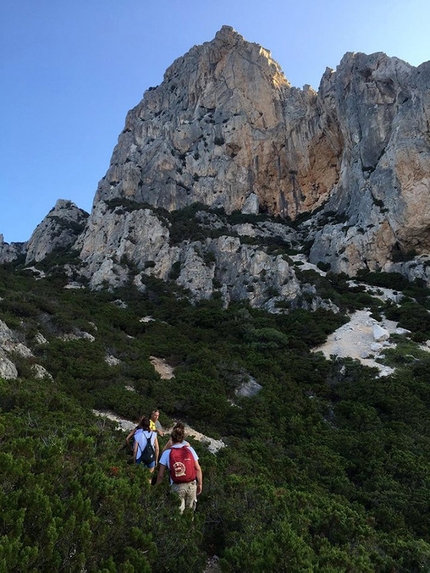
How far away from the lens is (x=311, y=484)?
9.25 metres

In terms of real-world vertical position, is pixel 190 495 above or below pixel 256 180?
below

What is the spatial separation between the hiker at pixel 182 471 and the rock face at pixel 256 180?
26.1 m

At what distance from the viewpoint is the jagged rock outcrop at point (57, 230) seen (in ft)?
177

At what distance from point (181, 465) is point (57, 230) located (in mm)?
56993

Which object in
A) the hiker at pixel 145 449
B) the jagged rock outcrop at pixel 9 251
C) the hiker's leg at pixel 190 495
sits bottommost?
the hiker's leg at pixel 190 495

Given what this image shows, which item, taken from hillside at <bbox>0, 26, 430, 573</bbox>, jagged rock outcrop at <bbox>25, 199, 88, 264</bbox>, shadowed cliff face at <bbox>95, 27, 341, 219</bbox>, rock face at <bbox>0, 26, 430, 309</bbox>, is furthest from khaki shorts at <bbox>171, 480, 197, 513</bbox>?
jagged rock outcrop at <bbox>25, 199, 88, 264</bbox>

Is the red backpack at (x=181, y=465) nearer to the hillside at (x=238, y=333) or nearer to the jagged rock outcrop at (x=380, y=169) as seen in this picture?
the hillside at (x=238, y=333)

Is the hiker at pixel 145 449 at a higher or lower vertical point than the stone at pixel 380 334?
higher

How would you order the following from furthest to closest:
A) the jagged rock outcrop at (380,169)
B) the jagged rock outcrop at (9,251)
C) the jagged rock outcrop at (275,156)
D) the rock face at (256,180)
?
the jagged rock outcrop at (9,251), the jagged rock outcrop at (275,156), the rock face at (256,180), the jagged rock outcrop at (380,169)

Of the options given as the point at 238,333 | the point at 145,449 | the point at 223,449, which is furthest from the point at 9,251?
the point at 145,449

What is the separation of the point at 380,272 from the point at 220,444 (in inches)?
1184

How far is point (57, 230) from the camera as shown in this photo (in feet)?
184

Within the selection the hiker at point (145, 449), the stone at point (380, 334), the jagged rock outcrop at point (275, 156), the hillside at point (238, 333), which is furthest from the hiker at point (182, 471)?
the jagged rock outcrop at point (275, 156)

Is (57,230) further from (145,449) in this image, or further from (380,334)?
(145,449)
